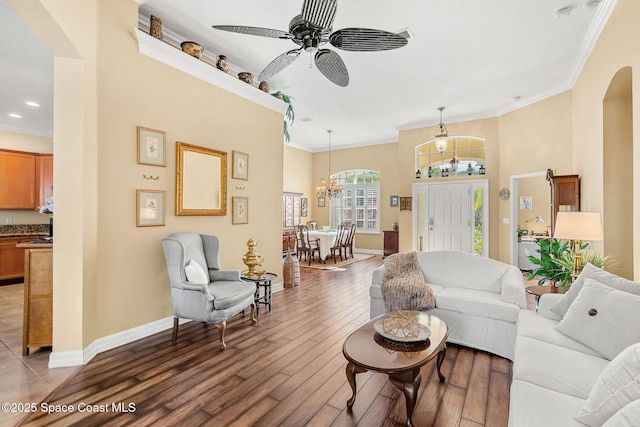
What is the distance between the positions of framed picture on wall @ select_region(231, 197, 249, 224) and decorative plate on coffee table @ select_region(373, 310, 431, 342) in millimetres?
2618

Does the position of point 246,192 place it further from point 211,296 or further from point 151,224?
point 211,296

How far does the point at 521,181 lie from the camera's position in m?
7.72

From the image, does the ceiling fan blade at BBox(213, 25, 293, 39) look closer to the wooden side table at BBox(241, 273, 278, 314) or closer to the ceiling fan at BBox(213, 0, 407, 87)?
the ceiling fan at BBox(213, 0, 407, 87)

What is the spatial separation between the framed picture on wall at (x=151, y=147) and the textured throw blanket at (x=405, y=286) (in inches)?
112

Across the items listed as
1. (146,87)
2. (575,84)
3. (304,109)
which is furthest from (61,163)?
(575,84)

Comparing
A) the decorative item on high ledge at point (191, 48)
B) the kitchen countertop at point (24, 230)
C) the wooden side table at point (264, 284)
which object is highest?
the decorative item on high ledge at point (191, 48)

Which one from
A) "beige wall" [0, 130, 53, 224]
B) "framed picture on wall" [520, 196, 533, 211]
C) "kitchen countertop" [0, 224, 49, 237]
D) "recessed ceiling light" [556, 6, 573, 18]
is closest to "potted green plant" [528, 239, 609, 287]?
"recessed ceiling light" [556, 6, 573, 18]

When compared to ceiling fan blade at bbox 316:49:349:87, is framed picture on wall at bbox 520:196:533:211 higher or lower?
lower

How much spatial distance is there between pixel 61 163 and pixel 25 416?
188cm

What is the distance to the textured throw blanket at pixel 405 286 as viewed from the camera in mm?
3012

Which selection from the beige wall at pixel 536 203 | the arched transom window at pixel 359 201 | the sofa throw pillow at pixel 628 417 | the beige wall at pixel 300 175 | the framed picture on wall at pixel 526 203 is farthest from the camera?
the arched transom window at pixel 359 201

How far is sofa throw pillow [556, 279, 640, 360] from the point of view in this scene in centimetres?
167

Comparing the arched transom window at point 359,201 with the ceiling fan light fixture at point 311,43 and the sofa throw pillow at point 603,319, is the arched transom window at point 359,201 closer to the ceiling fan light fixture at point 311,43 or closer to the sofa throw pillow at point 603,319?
the ceiling fan light fixture at point 311,43

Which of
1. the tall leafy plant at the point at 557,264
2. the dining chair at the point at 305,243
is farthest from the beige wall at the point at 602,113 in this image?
the dining chair at the point at 305,243
